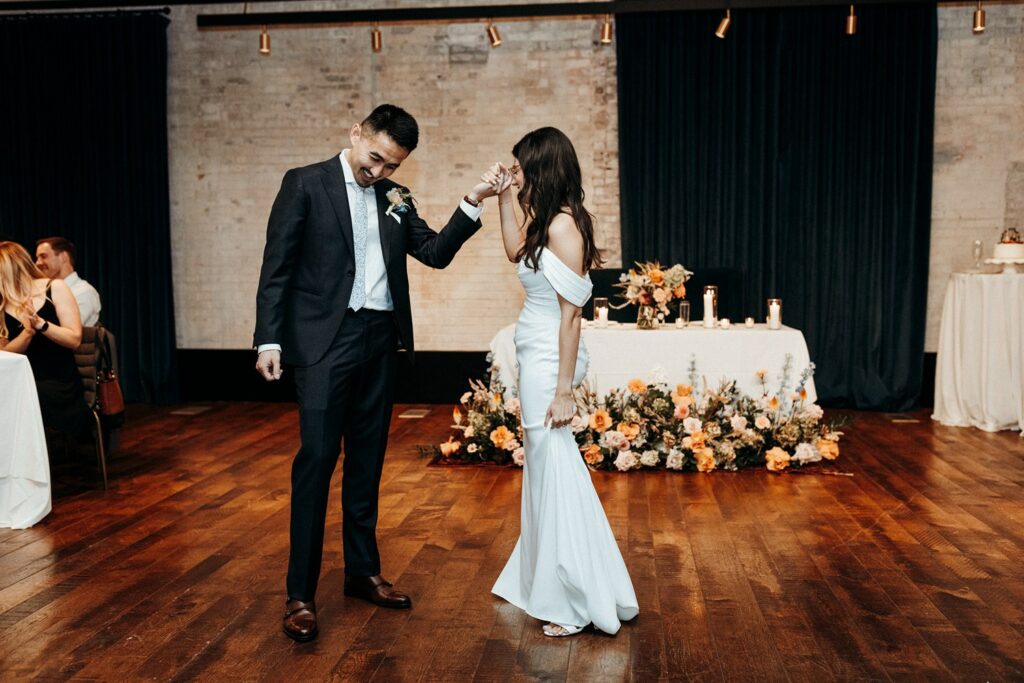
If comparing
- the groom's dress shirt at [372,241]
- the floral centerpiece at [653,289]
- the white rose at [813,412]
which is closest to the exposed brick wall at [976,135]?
the white rose at [813,412]

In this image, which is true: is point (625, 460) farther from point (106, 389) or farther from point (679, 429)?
point (106, 389)

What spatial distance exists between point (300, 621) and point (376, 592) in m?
0.37

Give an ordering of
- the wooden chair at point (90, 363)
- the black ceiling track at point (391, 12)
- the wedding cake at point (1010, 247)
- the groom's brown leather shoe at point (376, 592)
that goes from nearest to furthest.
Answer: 1. the groom's brown leather shoe at point (376, 592)
2. the wooden chair at point (90, 363)
3. the wedding cake at point (1010, 247)
4. the black ceiling track at point (391, 12)

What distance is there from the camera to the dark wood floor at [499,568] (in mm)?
2773

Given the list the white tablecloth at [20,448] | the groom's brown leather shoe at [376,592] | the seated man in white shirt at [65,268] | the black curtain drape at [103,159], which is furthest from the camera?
the black curtain drape at [103,159]

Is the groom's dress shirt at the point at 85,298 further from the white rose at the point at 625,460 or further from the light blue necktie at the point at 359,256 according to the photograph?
the light blue necktie at the point at 359,256

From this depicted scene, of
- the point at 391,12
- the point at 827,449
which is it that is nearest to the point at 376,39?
the point at 391,12

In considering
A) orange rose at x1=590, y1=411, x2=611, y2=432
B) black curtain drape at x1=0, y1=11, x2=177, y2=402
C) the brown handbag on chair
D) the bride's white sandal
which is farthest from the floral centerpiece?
black curtain drape at x1=0, y1=11, x2=177, y2=402

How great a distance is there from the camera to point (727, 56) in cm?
791

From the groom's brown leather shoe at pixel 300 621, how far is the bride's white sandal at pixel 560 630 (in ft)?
2.46

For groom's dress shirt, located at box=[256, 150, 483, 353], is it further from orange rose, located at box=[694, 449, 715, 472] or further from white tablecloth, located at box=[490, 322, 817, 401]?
white tablecloth, located at box=[490, 322, 817, 401]

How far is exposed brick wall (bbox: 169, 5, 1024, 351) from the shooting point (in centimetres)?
786

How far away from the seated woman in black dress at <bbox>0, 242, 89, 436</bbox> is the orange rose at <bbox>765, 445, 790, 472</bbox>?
3.80 meters

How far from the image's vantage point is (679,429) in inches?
218
